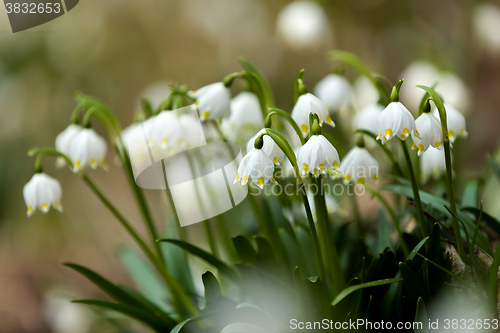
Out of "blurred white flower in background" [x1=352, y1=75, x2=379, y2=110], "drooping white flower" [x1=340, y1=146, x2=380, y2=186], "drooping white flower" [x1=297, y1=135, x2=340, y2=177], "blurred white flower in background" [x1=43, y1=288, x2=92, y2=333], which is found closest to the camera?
"drooping white flower" [x1=297, y1=135, x2=340, y2=177]

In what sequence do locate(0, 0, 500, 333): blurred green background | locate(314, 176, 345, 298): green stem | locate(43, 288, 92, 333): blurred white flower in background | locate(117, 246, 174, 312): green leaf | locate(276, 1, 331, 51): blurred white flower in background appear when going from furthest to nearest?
locate(0, 0, 500, 333): blurred green background < locate(43, 288, 92, 333): blurred white flower in background < locate(276, 1, 331, 51): blurred white flower in background < locate(117, 246, 174, 312): green leaf < locate(314, 176, 345, 298): green stem

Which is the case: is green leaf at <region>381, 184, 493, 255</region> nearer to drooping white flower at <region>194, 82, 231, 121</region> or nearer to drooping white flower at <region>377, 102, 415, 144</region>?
drooping white flower at <region>377, 102, 415, 144</region>

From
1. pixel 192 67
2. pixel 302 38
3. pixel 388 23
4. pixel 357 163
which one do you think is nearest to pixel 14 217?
A: pixel 192 67

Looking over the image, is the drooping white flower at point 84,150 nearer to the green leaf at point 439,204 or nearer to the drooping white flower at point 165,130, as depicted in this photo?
the drooping white flower at point 165,130

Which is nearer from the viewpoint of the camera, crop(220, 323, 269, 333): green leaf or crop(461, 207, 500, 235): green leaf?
crop(220, 323, 269, 333): green leaf

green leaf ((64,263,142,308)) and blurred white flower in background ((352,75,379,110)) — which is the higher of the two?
blurred white flower in background ((352,75,379,110))

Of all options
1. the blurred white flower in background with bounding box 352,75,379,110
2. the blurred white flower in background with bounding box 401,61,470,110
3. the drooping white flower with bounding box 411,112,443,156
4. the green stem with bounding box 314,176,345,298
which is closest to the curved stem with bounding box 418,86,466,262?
the drooping white flower with bounding box 411,112,443,156
